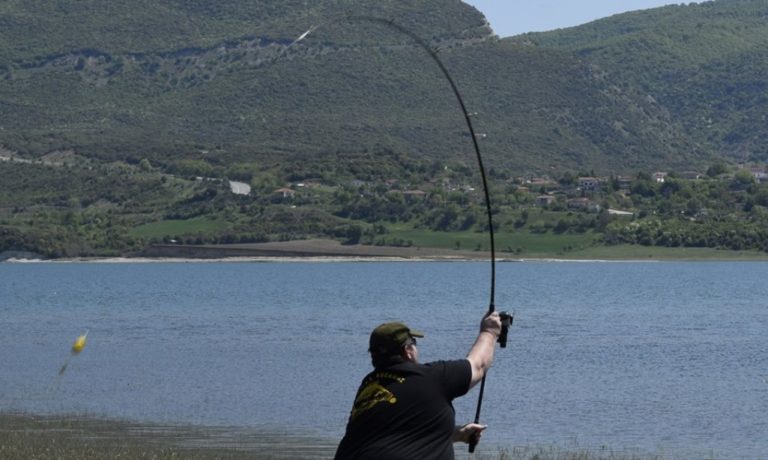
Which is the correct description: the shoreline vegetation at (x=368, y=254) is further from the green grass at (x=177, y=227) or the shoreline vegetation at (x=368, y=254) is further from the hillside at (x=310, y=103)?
the hillside at (x=310, y=103)

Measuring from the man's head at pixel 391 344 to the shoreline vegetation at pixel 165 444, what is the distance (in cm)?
1232

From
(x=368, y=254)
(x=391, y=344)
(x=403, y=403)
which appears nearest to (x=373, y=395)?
(x=403, y=403)

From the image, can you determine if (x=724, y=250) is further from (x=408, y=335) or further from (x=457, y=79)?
(x=408, y=335)

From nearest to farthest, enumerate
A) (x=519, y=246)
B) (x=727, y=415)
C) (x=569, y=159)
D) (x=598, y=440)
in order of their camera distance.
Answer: (x=598, y=440) < (x=727, y=415) < (x=519, y=246) < (x=569, y=159)

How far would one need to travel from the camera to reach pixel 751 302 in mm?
78750

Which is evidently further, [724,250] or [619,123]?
[619,123]

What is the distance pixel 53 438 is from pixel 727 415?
12739mm

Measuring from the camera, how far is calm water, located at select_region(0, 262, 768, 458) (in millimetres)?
30312

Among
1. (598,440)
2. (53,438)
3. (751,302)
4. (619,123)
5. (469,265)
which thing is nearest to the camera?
(53,438)

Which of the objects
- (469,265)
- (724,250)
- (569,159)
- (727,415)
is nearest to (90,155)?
(469,265)


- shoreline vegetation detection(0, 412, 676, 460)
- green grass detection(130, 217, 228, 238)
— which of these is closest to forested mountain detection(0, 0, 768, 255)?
green grass detection(130, 217, 228, 238)

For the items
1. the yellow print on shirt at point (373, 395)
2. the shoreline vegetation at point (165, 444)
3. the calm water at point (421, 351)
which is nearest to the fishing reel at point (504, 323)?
the yellow print on shirt at point (373, 395)

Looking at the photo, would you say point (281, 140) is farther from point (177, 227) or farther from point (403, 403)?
point (403, 403)

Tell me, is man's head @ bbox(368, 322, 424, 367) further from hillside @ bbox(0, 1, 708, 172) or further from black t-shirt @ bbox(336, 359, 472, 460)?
hillside @ bbox(0, 1, 708, 172)
